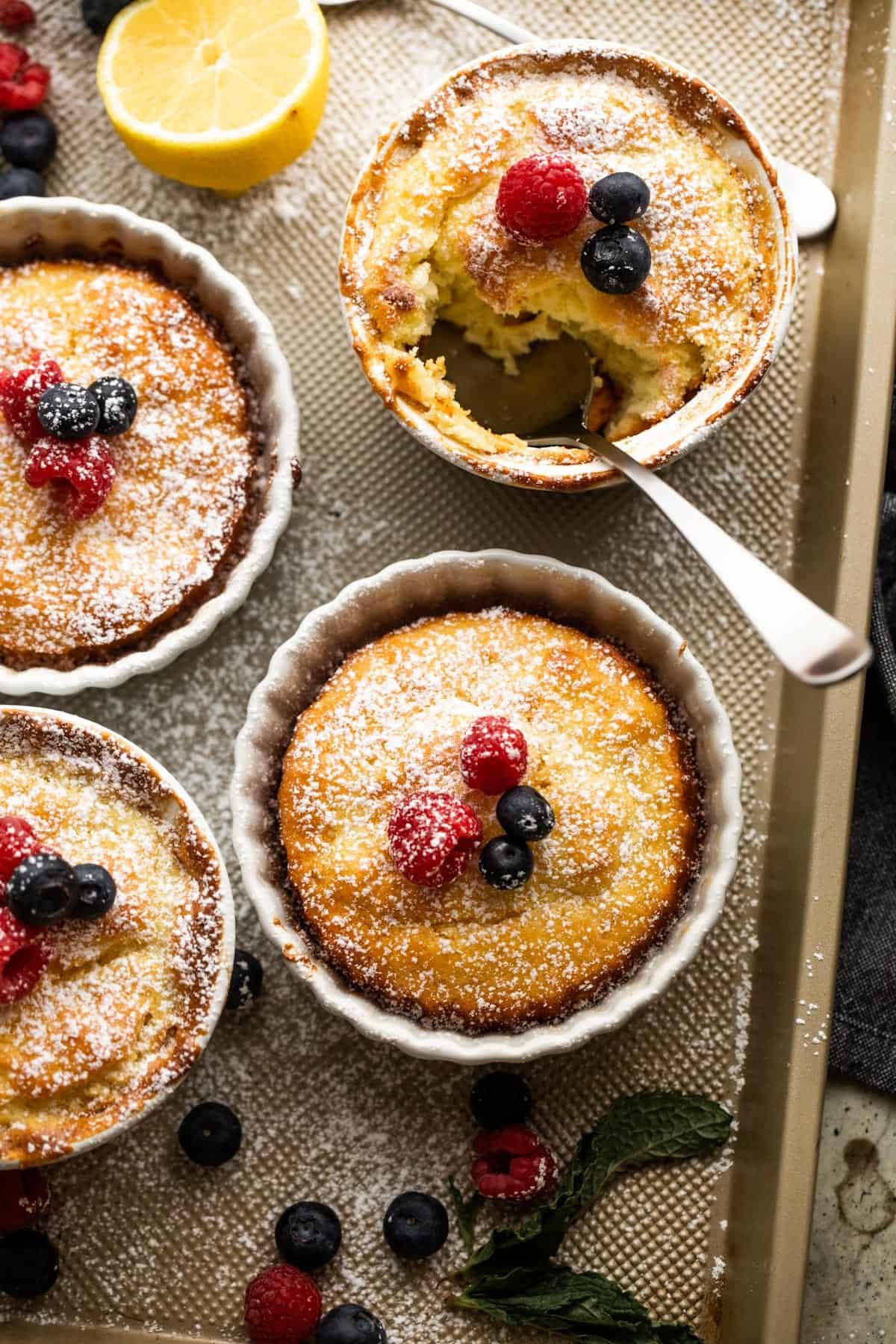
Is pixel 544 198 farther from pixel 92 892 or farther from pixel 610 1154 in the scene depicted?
pixel 610 1154

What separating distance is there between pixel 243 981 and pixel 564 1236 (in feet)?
2.31

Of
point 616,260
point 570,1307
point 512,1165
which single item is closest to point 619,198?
point 616,260

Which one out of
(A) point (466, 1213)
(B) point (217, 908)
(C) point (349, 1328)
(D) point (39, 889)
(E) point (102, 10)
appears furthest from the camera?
(E) point (102, 10)

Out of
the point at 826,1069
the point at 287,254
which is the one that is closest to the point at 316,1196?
the point at 826,1069

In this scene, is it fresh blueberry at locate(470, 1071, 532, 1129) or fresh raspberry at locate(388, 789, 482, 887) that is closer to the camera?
fresh raspberry at locate(388, 789, 482, 887)

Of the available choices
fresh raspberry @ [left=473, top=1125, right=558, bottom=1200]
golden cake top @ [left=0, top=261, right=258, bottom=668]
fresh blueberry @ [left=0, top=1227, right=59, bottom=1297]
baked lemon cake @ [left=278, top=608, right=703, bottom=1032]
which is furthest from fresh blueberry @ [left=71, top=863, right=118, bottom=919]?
fresh raspberry @ [left=473, top=1125, right=558, bottom=1200]

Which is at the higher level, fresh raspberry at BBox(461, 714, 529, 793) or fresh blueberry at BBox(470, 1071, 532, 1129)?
fresh raspberry at BBox(461, 714, 529, 793)

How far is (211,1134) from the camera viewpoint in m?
2.34

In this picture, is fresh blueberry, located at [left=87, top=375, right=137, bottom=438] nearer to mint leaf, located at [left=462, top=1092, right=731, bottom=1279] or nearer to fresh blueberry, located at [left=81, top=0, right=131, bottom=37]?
fresh blueberry, located at [left=81, top=0, right=131, bottom=37]

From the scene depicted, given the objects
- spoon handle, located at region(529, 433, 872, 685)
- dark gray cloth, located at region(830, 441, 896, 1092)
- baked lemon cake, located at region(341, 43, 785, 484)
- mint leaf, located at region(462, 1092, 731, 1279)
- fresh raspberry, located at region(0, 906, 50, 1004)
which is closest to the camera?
spoon handle, located at region(529, 433, 872, 685)

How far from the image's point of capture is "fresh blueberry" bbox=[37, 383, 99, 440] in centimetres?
213

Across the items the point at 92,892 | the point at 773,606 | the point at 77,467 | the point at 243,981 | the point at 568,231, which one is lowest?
the point at 243,981

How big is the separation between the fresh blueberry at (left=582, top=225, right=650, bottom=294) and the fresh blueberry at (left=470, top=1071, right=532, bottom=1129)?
4.33 ft

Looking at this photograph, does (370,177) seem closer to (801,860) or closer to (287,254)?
(287,254)
